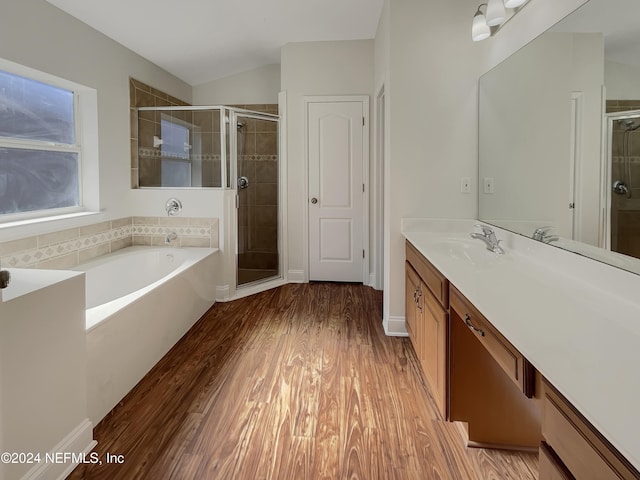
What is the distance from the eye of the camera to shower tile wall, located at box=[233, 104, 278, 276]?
396 cm

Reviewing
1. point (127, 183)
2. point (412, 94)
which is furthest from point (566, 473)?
point (127, 183)

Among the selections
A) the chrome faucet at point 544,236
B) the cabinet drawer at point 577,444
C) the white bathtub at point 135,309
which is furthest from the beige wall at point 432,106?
the cabinet drawer at point 577,444

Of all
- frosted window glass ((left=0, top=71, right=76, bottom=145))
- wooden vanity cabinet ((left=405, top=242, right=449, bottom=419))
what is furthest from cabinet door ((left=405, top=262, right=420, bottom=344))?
frosted window glass ((left=0, top=71, right=76, bottom=145))

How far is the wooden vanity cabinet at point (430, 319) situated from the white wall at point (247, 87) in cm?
312

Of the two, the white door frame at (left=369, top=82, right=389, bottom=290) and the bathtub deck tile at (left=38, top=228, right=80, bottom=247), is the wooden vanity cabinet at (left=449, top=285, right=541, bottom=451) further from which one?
the bathtub deck tile at (left=38, top=228, right=80, bottom=247)

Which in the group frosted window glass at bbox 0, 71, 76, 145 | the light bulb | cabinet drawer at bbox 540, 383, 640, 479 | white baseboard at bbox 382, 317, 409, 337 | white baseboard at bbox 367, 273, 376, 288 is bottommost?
white baseboard at bbox 382, 317, 409, 337

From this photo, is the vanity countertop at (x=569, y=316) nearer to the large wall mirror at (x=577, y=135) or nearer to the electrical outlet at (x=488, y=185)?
the large wall mirror at (x=577, y=135)

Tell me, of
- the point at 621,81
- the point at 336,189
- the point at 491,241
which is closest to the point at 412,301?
the point at 491,241

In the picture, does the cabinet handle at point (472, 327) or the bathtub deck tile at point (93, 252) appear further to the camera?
the bathtub deck tile at point (93, 252)

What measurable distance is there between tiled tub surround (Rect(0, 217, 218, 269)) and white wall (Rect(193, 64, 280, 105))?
1.92 meters

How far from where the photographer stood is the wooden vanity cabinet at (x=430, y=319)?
68.0 inches

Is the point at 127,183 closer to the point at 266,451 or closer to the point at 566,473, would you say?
the point at 266,451

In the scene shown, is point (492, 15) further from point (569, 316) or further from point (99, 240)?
point (99, 240)

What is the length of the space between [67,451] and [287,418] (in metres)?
0.91
